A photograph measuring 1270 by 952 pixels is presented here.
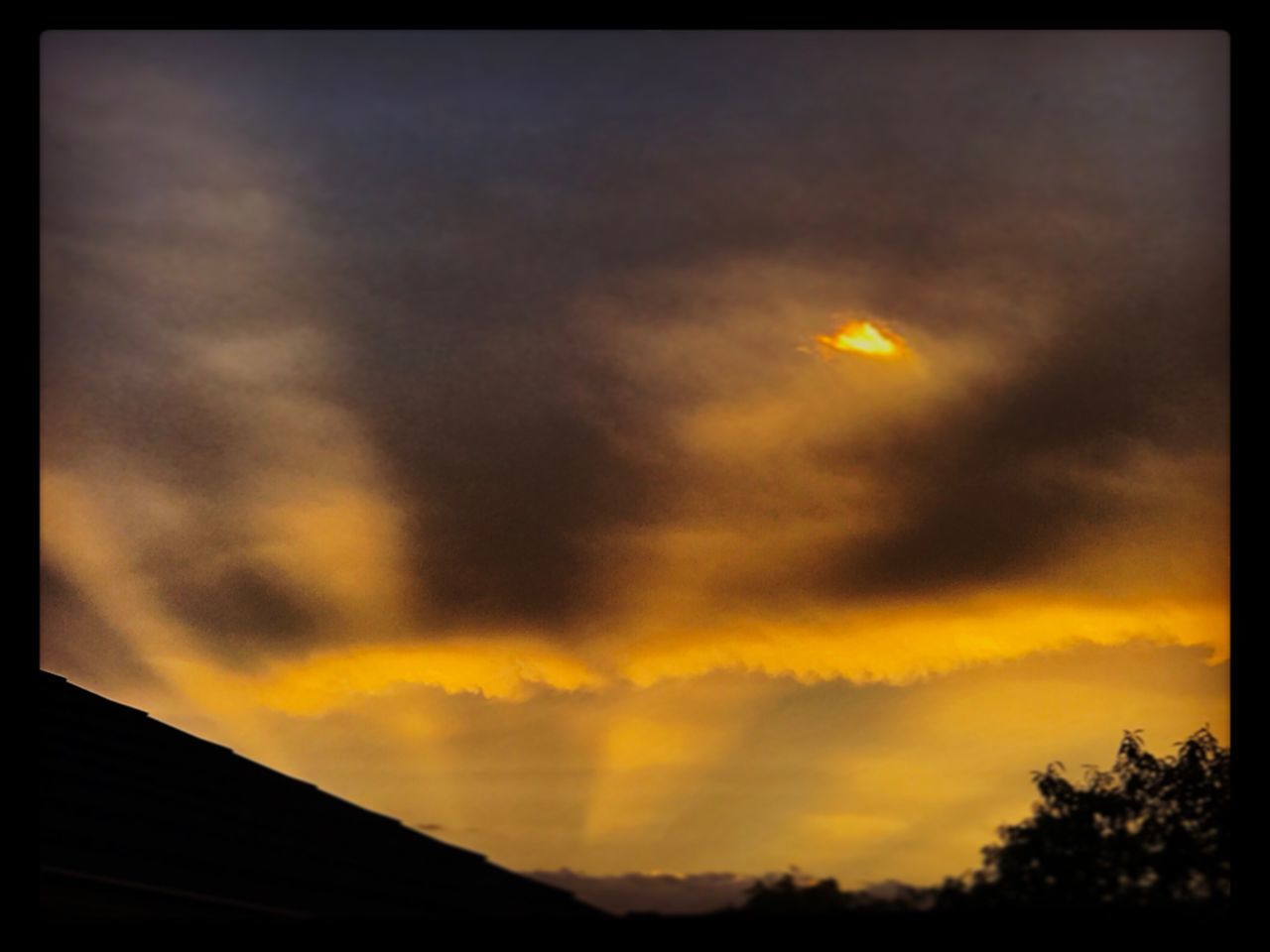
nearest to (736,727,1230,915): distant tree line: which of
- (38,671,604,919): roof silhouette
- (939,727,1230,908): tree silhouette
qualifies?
(939,727,1230,908): tree silhouette

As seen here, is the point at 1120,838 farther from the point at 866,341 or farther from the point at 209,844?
the point at 209,844

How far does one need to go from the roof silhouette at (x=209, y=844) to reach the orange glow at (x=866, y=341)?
3.61 meters

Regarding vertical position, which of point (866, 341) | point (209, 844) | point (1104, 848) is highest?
point (866, 341)

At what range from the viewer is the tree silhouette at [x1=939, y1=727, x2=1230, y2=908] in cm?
770

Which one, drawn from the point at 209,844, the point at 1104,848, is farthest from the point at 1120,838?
the point at 209,844

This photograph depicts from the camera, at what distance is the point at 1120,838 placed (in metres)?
8.80

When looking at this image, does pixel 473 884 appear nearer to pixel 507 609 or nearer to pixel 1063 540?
pixel 507 609

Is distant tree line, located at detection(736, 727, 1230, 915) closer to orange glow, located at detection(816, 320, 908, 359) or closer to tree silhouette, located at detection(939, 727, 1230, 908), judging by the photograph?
tree silhouette, located at detection(939, 727, 1230, 908)

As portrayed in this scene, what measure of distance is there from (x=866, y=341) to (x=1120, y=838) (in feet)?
12.6

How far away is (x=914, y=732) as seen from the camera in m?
7.95

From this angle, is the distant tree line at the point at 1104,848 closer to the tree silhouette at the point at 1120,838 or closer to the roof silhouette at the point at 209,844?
the tree silhouette at the point at 1120,838
